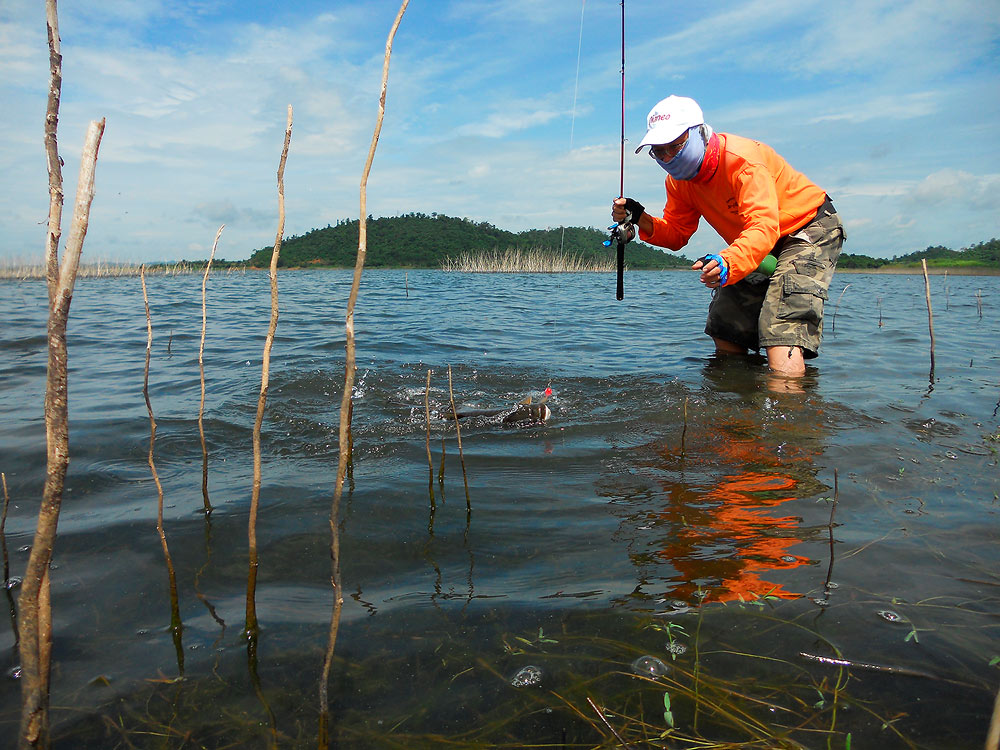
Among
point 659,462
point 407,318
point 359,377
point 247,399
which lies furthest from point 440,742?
point 407,318

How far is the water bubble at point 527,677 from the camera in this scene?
1.98 m

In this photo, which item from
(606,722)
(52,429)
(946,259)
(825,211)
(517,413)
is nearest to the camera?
(52,429)

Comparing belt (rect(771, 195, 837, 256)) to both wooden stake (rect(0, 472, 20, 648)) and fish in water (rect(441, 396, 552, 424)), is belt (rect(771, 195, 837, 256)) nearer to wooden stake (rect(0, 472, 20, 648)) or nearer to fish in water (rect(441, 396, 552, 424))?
fish in water (rect(441, 396, 552, 424))

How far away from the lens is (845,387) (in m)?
6.30

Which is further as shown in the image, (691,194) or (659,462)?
(691,194)

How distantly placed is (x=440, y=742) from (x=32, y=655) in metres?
1.07

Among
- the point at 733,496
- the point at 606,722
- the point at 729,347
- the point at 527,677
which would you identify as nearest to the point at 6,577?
the point at 527,677

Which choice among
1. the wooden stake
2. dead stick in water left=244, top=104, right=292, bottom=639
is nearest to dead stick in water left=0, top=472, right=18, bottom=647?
the wooden stake

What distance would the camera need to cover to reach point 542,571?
2.70 meters

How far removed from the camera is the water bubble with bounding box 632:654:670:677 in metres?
2.00

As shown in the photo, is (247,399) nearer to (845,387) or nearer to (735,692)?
(735,692)

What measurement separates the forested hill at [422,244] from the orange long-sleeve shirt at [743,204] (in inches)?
2859

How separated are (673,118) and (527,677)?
458 centimetres

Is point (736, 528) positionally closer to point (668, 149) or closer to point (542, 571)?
point (542, 571)
